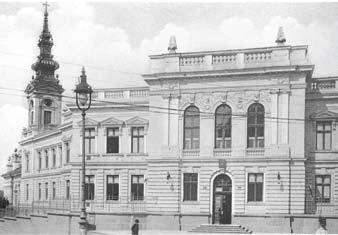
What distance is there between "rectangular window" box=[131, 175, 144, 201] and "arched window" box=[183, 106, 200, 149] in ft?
13.9

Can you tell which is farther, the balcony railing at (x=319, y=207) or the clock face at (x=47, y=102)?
the clock face at (x=47, y=102)

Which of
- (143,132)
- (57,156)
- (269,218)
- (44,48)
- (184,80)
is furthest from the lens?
(44,48)

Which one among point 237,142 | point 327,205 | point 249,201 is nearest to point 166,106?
point 237,142

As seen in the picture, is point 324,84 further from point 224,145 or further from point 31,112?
point 31,112

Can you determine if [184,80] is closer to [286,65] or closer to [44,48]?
[286,65]

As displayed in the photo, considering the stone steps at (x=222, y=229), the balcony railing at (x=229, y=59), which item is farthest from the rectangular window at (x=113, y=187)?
the balcony railing at (x=229, y=59)

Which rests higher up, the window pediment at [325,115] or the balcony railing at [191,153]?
the window pediment at [325,115]

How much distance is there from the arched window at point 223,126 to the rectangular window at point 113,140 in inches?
277

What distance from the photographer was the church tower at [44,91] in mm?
60938

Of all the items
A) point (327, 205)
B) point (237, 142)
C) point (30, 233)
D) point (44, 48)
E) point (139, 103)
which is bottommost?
point (30, 233)

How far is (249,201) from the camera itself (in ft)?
112

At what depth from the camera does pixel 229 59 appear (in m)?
35.2

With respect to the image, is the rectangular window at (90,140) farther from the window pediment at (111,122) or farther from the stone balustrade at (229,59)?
the stone balustrade at (229,59)

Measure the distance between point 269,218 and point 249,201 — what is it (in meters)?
1.51
